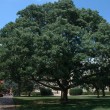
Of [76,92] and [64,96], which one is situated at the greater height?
[76,92]

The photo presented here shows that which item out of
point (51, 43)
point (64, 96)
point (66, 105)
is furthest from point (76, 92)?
point (51, 43)

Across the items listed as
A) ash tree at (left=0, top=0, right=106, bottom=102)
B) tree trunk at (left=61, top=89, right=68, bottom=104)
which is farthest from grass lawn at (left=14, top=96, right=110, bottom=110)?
ash tree at (left=0, top=0, right=106, bottom=102)

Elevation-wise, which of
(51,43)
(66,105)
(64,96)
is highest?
(51,43)

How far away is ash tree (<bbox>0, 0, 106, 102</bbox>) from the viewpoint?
27141mm

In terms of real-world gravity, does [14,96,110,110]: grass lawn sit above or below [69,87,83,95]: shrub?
below

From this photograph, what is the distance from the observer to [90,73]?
33281 millimetres

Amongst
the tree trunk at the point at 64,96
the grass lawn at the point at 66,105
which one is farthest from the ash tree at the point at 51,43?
the grass lawn at the point at 66,105

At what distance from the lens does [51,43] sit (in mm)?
27094

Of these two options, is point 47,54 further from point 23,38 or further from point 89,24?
point 89,24

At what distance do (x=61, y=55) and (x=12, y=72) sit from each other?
5.35 m

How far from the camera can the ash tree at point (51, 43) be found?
2714 cm

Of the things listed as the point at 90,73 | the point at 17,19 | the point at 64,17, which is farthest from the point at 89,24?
the point at 17,19

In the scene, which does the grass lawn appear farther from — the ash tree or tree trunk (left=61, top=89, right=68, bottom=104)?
the ash tree

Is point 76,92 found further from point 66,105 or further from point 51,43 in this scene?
point 51,43
